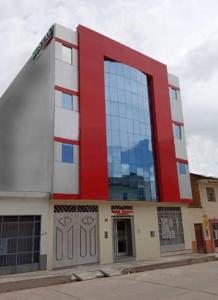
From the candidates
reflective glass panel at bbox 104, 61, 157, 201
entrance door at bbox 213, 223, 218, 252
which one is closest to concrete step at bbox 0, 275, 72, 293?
reflective glass panel at bbox 104, 61, 157, 201

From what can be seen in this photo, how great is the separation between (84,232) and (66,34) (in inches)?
508

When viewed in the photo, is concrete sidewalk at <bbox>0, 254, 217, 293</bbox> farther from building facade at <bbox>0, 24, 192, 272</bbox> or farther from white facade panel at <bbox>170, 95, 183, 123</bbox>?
white facade panel at <bbox>170, 95, 183, 123</bbox>

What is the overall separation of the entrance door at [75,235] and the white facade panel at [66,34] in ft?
35.9

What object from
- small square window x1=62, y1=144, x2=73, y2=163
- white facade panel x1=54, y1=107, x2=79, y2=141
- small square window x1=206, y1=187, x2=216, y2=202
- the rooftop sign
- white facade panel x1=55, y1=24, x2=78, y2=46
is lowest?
small square window x1=206, y1=187, x2=216, y2=202

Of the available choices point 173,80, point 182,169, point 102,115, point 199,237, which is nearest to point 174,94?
Result: point 173,80

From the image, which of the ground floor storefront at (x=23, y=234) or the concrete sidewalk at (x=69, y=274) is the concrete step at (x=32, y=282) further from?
the ground floor storefront at (x=23, y=234)

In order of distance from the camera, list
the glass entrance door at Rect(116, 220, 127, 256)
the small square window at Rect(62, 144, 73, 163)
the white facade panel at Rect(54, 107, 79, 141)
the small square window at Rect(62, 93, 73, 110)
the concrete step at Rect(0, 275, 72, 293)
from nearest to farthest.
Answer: the concrete step at Rect(0, 275, 72, 293)
the small square window at Rect(62, 144, 73, 163)
the white facade panel at Rect(54, 107, 79, 141)
the small square window at Rect(62, 93, 73, 110)
the glass entrance door at Rect(116, 220, 127, 256)

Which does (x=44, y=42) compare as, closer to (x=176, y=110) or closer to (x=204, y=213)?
(x=176, y=110)

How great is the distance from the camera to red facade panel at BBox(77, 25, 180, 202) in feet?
60.4

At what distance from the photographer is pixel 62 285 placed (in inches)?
501

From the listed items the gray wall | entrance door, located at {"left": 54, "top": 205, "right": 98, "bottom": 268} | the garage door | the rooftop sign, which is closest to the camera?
the garage door

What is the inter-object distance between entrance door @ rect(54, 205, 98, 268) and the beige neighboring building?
968 cm

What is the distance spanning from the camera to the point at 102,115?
19.9m

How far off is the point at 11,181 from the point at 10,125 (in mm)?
5847
